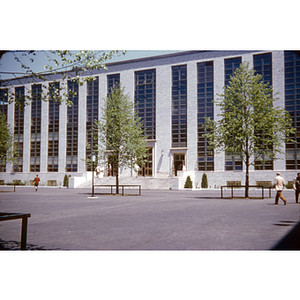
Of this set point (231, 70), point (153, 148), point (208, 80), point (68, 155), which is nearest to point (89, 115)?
point (68, 155)

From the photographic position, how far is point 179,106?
37062 mm

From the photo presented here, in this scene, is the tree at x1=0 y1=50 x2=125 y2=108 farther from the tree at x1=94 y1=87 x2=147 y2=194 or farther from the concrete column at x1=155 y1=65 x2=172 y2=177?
the concrete column at x1=155 y1=65 x2=172 y2=177

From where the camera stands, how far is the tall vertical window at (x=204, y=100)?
115ft

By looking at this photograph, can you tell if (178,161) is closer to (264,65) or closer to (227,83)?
(227,83)

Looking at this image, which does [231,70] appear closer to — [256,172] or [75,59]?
[256,172]

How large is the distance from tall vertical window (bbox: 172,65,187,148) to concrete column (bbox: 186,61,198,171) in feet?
1.72

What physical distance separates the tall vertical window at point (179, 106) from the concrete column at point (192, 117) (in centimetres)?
52

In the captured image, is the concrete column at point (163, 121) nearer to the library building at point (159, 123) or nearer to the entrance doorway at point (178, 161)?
the library building at point (159, 123)

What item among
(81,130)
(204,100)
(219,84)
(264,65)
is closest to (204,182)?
(204,100)

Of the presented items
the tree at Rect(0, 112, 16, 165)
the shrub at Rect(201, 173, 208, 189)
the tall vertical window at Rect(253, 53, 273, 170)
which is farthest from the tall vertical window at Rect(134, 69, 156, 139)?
the tree at Rect(0, 112, 16, 165)

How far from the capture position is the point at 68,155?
38.8 meters

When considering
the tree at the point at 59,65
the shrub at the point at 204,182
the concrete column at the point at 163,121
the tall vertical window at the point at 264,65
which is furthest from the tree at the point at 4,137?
the concrete column at the point at 163,121

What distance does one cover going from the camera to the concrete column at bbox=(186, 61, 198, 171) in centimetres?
3584

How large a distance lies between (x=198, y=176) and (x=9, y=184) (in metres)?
20.2
